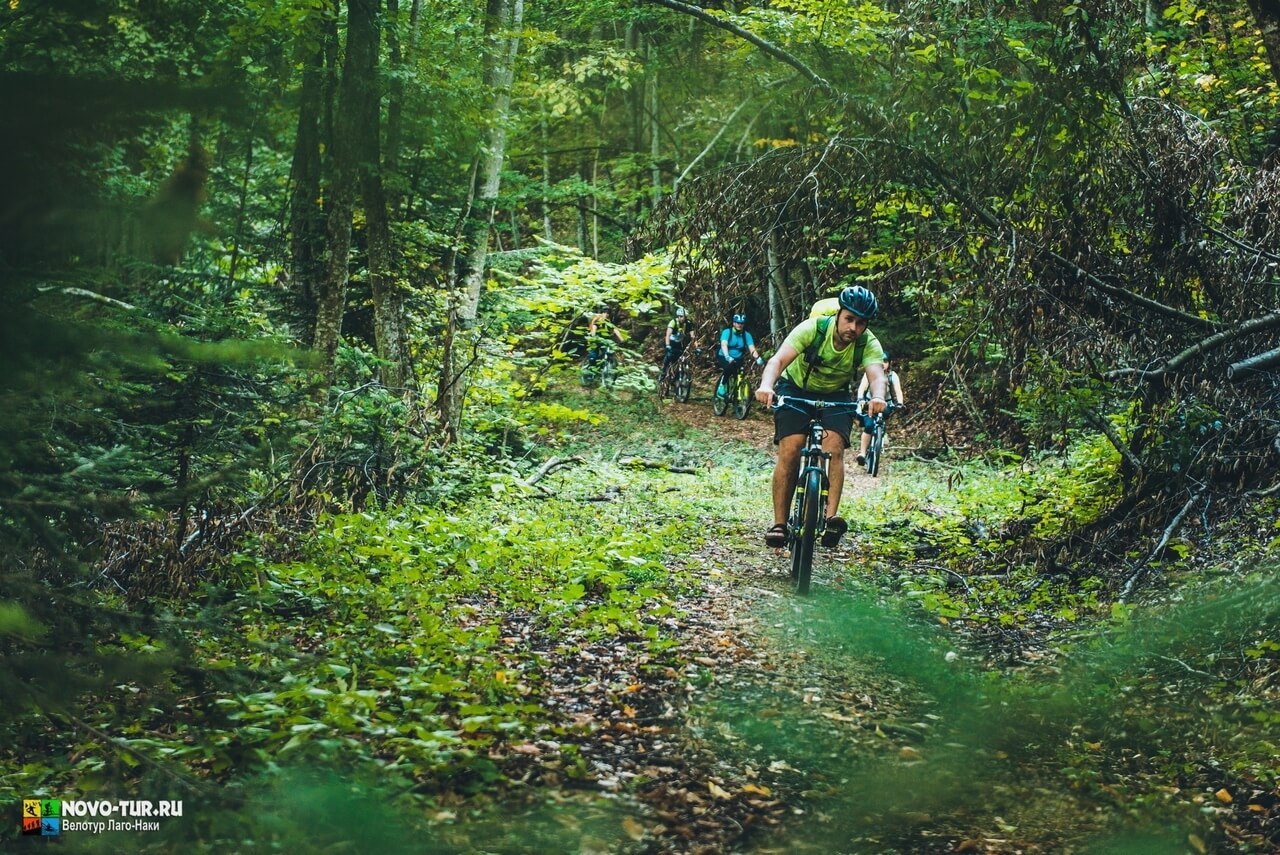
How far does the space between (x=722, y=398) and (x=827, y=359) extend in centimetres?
1504

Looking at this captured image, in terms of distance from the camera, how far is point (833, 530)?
7.28 meters

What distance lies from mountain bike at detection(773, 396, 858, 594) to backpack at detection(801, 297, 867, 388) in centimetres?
30

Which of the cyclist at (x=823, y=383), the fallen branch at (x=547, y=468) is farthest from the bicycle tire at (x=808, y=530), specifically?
the fallen branch at (x=547, y=468)

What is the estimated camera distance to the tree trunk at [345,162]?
32.2ft

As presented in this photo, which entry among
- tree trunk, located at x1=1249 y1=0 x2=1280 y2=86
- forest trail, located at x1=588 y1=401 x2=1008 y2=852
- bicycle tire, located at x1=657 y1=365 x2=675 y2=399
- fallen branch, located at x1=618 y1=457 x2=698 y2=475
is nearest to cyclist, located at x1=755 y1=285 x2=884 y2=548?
forest trail, located at x1=588 y1=401 x2=1008 y2=852

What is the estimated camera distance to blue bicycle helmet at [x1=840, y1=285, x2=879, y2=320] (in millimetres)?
6621

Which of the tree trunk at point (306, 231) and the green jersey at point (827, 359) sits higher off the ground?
the tree trunk at point (306, 231)

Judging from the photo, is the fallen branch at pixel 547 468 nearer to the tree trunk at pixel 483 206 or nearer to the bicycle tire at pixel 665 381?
the tree trunk at pixel 483 206

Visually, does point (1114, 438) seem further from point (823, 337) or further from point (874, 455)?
point (874, 455)

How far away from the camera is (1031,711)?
15.5 ft

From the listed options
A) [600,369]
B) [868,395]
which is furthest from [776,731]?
Answer: [600,369]

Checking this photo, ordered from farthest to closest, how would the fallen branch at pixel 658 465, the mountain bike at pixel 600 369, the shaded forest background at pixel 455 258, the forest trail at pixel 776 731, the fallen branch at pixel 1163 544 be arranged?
the mountain bike at pixel 600 369 → the fallen branch at pixel 658 465 → the fallen branch at pixel 1163 544 → the forest trail at pixel 776 731 → the shaded forest background at pixel 455 258

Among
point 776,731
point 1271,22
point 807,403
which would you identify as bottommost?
point 776,731

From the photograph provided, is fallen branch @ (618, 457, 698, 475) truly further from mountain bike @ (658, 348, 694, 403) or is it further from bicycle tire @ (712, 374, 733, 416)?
bicycle tire @ (712, 374, 733, 416)
